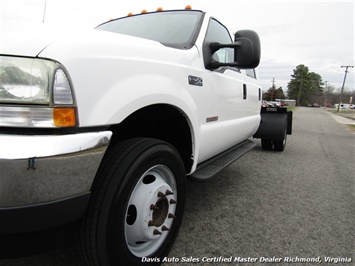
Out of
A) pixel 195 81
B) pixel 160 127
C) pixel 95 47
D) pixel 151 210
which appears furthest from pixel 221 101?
pixel 95 47

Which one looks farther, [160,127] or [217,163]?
[217,163]

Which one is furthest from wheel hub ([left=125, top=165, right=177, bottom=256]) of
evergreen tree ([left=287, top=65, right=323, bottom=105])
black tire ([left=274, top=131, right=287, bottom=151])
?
evergreen tree ([left=287, top=65, right=323, bottom=105])

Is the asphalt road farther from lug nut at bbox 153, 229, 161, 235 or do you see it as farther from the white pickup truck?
the white pickup truck

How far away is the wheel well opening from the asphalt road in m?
0.65

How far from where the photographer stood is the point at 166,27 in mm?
2613

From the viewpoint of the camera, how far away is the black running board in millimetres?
2498

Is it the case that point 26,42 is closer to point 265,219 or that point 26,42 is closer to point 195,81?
point 195,81

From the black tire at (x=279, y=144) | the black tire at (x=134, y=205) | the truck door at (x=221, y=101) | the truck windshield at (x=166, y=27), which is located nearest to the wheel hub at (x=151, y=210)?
the black tire at (x=134, y=205)

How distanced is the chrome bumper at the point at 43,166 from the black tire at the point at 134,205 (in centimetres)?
17

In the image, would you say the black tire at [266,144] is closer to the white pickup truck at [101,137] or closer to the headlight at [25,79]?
the white pickup truck at [101,137]

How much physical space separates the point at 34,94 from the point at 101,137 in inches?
13.9

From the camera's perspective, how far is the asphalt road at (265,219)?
6.99 ft

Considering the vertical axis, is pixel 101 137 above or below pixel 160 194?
above

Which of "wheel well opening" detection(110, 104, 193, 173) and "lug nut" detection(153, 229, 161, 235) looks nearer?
"lug nut" detection(153, 229, 161, 235)
